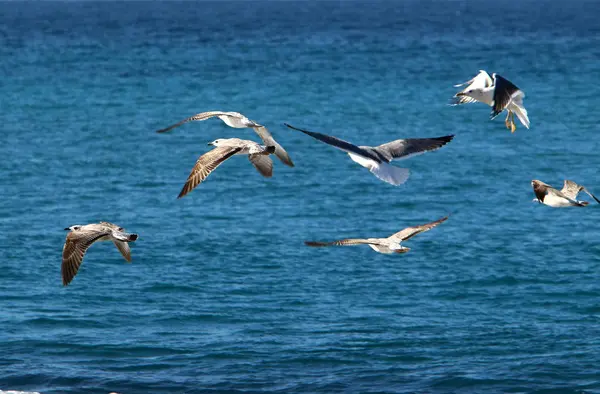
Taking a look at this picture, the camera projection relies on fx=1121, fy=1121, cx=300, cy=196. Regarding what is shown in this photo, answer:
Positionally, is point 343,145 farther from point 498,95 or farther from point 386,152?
point 498,95

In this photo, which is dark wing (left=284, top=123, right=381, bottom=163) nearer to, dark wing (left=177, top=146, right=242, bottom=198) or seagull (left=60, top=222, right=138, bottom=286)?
dark wing (left=177, top=146, right=242, bottom=198)

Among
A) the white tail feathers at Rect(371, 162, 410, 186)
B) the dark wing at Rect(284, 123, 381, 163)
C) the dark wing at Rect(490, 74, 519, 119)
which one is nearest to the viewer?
the dark wing at Rect(284, 123, 381, 163)

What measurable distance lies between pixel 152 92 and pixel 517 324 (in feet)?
172

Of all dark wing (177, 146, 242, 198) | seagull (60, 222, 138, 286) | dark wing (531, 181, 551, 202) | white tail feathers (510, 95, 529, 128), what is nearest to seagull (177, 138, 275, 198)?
dark wing (177, 146, 242, 198)

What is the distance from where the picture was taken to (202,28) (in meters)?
164

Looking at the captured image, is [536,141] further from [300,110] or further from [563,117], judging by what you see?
[300,110]

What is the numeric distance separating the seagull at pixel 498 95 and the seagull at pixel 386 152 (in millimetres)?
1011

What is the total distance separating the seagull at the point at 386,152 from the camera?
13.3 metres

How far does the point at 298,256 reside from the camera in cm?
3047

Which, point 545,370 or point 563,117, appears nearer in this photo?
point 545,370

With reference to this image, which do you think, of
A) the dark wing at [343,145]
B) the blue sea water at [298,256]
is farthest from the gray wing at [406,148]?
the blue sea water at [298,256]

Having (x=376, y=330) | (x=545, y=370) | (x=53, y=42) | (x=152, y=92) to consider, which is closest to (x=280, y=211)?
(x=376, y=330)

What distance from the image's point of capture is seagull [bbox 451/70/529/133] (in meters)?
15.4

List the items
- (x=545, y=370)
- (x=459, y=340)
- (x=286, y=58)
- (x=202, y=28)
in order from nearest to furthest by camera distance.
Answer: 1. (x=545, y=370)
2. (x=459, y=340)
3. (x=286, y=58)
4. (x=202, y=28)
